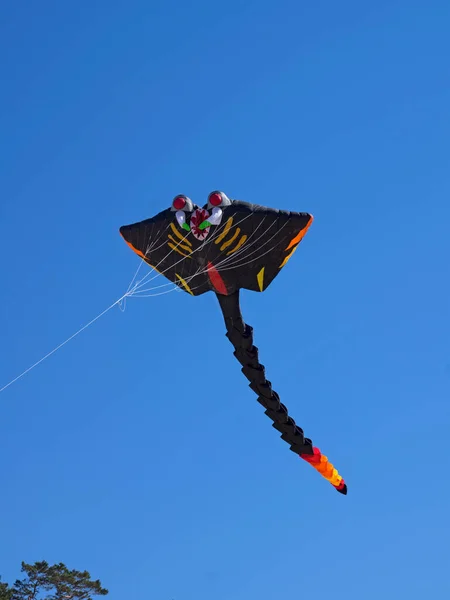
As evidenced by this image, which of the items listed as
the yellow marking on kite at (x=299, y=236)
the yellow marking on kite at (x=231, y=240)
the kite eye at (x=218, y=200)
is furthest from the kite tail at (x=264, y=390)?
the kite eye at (x=218, y=200)

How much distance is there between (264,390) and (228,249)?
486cm

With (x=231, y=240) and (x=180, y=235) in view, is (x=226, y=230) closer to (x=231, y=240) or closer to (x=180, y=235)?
(x=231, y=240)

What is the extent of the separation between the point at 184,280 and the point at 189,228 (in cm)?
233

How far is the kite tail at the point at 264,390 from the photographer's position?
3384cm

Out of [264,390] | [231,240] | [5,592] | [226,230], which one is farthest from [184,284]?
[5,592]

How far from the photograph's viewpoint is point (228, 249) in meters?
32.9

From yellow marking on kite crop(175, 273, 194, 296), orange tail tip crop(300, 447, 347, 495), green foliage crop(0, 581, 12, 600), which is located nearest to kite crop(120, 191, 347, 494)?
yellow marking on kite crop(175, 273, 194, 296)

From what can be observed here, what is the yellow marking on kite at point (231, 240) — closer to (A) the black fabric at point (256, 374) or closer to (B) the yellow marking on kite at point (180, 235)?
(B) the yellow marking on kite at point (180, 235)

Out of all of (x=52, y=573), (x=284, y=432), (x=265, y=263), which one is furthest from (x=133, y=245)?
(x=52, y=573)

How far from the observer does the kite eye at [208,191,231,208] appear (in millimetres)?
32312

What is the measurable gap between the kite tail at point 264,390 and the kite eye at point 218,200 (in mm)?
2876

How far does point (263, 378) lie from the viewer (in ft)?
115

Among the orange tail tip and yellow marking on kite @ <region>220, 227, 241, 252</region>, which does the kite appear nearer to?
yellow marking on kite @ <region>220, 227, 241, 252</region>

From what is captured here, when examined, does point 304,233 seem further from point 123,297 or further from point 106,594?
point 106,594
